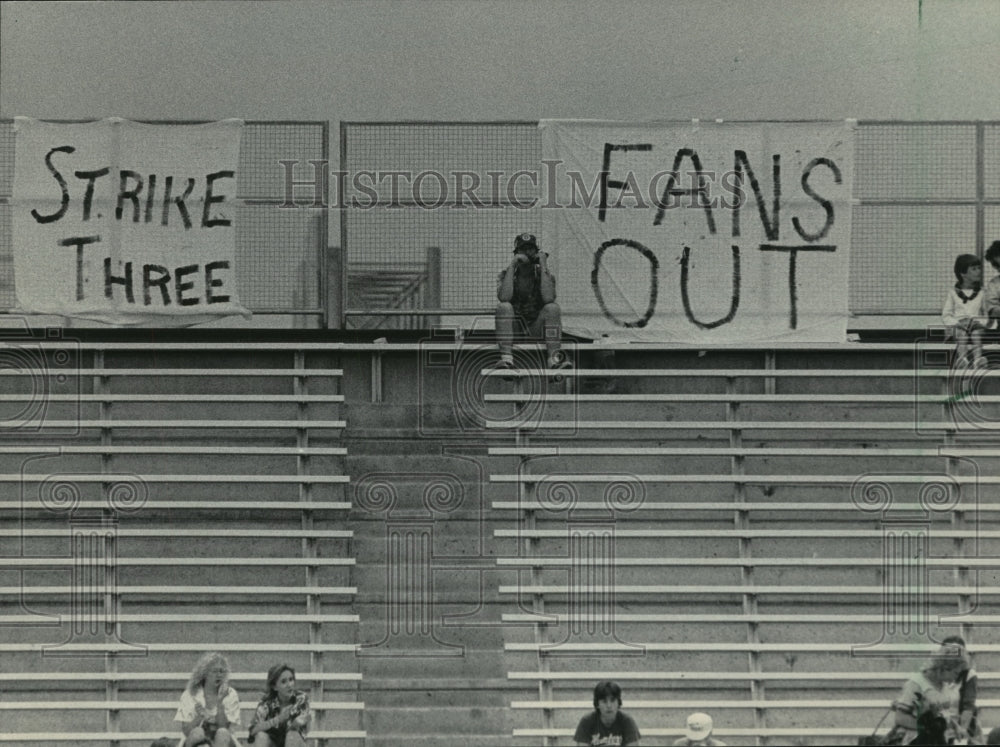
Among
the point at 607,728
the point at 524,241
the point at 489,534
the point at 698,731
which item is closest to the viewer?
the point at 698,731

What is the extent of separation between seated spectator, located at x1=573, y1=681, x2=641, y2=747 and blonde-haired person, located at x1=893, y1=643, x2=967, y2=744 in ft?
5.00

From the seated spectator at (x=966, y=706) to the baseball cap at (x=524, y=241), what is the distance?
4.20 meters

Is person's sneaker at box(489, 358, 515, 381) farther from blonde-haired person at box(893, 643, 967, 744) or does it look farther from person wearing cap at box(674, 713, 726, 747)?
blonde-haired person at box(893, 643, 967, 744)

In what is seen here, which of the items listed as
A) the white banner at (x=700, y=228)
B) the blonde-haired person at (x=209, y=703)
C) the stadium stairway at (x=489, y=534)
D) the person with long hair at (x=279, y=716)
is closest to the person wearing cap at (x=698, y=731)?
the stadium stairway at (x=489, y=534)

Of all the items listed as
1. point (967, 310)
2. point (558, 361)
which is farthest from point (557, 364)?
point (967, 310)

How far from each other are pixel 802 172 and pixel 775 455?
2261mm

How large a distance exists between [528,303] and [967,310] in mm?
3170

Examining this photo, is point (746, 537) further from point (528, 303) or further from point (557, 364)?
point (528, 303)

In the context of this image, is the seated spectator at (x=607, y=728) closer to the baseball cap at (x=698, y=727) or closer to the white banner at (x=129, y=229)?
the baseball cap at (x=698, y=727)

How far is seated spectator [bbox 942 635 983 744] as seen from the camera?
10.5 meters

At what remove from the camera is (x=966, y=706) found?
34.9 ft

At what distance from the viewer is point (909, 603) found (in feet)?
39.8

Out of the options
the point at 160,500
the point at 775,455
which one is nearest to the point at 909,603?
the point at 775,455

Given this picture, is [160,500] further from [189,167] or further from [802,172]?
[802,172]
